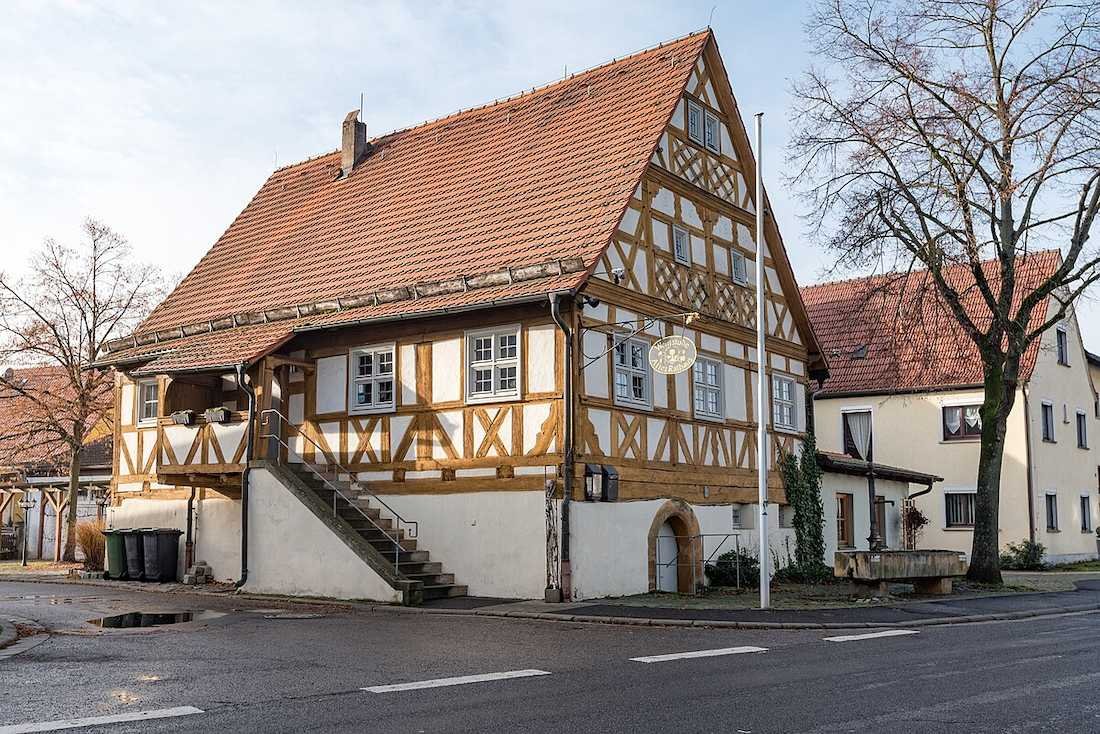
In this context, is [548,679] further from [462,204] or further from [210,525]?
[210,525]

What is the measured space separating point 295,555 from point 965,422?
24.1 m

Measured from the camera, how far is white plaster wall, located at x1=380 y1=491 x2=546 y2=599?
19.8 meters

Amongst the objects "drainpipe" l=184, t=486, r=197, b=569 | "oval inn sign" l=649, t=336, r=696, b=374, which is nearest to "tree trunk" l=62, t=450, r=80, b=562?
"drainpipe" l=184, t=486, r=197, b=569

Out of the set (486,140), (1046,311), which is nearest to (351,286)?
(486,140)

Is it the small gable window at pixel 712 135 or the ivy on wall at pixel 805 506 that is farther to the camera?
the ivy on wall at pixel 805 506

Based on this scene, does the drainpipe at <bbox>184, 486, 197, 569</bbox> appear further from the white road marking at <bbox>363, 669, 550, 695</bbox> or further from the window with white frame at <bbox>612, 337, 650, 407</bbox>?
the white road marking at <bbox>363, 669, 550, 695</bbox>

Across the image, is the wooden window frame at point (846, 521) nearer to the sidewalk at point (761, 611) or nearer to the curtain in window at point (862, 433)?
the curtain in window at point (862, 433)

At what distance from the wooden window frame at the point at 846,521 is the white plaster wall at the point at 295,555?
1451 centimetres

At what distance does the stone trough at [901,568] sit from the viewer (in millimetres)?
20031

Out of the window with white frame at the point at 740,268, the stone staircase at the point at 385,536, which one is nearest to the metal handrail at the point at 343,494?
the stone staircase at the point at 385,536

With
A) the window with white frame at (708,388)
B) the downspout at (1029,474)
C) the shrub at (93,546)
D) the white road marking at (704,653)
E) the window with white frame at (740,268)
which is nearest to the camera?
the white road marking at (704,653)

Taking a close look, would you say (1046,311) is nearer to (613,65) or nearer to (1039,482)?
(1039,482)

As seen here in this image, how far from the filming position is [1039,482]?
3697 centimetres

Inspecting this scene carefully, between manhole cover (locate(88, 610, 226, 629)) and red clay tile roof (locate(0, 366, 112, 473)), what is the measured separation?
1601cm
